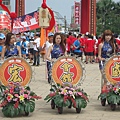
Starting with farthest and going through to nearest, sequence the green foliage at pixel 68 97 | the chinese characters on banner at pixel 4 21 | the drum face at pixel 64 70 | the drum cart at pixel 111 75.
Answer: the chinese characters on banner at pixel 4 21, the drum cart at pixel 111 75, the drum face at pixel 64 70, the green foliage at pixel 68 97

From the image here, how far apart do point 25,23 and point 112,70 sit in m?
10.5

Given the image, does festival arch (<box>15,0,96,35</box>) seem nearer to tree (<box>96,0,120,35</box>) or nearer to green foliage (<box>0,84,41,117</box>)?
green foliage (<box>0,84,41,117</box>)

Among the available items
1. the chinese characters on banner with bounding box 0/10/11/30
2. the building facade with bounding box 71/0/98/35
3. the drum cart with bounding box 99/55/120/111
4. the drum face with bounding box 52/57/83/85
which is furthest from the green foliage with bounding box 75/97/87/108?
→ the building facade with bounding box 71/0/98/35

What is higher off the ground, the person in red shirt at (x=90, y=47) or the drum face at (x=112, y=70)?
the person in red shirt at (x=90, y=47)

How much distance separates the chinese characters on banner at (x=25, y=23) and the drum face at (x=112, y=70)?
1010 centimetres

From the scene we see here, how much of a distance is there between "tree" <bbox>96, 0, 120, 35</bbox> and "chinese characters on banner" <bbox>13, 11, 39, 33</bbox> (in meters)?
47.8

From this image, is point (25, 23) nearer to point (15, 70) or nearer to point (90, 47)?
point (90, 47)

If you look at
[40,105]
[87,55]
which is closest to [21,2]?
[87,55]

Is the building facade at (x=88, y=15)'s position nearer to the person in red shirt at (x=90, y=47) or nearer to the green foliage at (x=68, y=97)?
the person in red shirt at (x=90, y=47)

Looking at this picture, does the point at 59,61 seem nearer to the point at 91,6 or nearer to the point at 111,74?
the point at 111,74

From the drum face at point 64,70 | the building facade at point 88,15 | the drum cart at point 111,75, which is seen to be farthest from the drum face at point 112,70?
the building facade at point 88,15

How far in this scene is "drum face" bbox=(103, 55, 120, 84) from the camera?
9.54m

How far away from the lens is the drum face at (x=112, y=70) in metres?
9.54

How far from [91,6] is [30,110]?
26231mm
